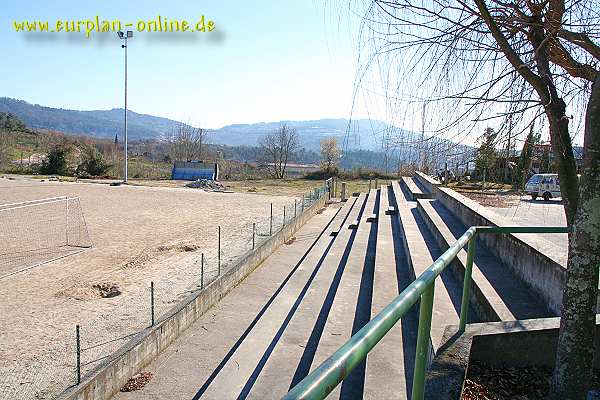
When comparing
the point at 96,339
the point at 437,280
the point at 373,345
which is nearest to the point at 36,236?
the point at 96,339

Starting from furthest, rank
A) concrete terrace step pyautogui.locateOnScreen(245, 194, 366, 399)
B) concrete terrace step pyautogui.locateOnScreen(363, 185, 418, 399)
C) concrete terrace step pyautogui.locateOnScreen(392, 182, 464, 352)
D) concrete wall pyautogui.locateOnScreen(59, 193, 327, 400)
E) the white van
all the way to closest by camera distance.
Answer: the white van
concrete terrace step pyautogui.locateOnScreen(245, 194, 366, 399)
concrete wall pyautogui.locateOnScreen(59, 193, 327, 400)
concrete terrace step pyautogui.locateOnScreen(392, 182, 464, 352)
concrete terrace step pyautogui.locateOnScreen(363, 185, 418, 399)

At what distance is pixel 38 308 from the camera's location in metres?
8.82

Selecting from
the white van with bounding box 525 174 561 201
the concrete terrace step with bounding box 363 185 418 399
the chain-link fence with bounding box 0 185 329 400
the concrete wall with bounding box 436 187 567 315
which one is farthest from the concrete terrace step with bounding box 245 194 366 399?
the white van with bounding box 525 174 561 201

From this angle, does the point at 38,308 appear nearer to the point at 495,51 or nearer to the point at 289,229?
the point at 495,51

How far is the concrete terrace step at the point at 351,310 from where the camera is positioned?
5848 millimetres

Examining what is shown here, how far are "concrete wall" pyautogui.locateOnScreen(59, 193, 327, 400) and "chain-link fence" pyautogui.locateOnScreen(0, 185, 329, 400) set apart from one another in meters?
0.14

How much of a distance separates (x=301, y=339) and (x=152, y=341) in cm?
217

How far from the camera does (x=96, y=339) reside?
719cm

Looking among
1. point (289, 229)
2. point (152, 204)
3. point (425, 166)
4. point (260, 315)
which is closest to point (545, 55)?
point (425, 166)

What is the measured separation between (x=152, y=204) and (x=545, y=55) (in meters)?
26.6

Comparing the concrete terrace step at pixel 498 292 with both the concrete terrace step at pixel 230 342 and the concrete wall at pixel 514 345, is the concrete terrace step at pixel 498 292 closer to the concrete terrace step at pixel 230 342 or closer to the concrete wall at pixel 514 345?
the concrete wall at pixel 514 345

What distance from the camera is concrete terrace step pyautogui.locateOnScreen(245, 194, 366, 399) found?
237 inches

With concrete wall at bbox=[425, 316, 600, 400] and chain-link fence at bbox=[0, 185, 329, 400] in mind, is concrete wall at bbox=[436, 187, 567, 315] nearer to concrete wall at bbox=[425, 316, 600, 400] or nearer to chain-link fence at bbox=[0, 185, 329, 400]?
concrete wall at bbox=[425, 316, 600, 400]

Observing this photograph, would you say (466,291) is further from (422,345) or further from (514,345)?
(422,345)
